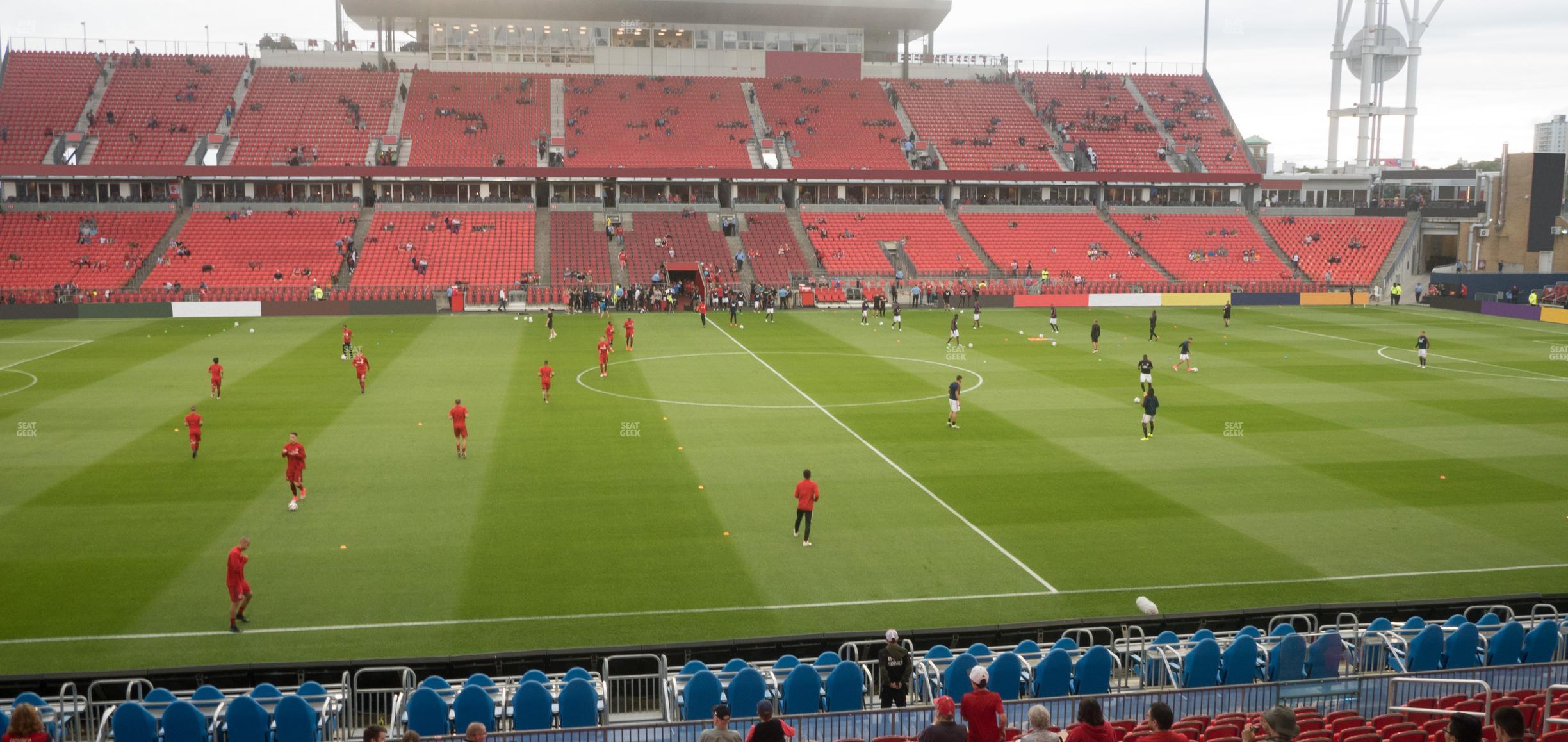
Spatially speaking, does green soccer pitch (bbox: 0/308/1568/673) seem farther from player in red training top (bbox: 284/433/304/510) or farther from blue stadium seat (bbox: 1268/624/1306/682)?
blue stadium seat (bbox: 1268/624/1306/682)

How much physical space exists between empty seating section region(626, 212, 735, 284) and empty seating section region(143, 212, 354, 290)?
16899 mm

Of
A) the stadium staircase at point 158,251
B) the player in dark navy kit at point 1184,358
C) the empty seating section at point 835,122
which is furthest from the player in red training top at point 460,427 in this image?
the empty seating section at point 835,122

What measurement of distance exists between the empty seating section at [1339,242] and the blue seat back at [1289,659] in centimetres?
6421

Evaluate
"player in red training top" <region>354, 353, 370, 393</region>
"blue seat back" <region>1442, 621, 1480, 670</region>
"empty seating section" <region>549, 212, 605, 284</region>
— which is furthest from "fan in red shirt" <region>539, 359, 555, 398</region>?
"empty seating section" <region>549, 212, 605, 284</region>

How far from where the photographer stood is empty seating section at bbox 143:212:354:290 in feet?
197

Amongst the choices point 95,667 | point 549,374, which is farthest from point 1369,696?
point 549,374

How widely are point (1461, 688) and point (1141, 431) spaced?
16437 millimetres

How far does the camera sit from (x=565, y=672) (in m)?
13.0

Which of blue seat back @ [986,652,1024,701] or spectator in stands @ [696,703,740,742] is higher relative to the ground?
spectator in stands @ [696,703,740,742]

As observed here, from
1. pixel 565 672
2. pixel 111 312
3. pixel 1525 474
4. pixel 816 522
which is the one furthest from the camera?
pixel 111 312

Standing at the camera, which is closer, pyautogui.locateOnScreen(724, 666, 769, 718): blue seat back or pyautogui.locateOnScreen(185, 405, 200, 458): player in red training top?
pyautogui.locateOnScreen(724, 666, 769, 718): blue seat back

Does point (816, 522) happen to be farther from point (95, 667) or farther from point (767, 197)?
point (767, 197)

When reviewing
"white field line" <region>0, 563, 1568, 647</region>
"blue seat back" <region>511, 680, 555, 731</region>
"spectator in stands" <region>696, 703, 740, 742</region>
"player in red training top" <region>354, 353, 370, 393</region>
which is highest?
"player in red training top" <region>354, 353, 370, 393</region>

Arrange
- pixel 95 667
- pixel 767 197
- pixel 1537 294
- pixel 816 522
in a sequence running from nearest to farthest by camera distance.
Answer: pixel 95 667 → pixel 816 522 → pixel 1537 294 → pixel 767 197
